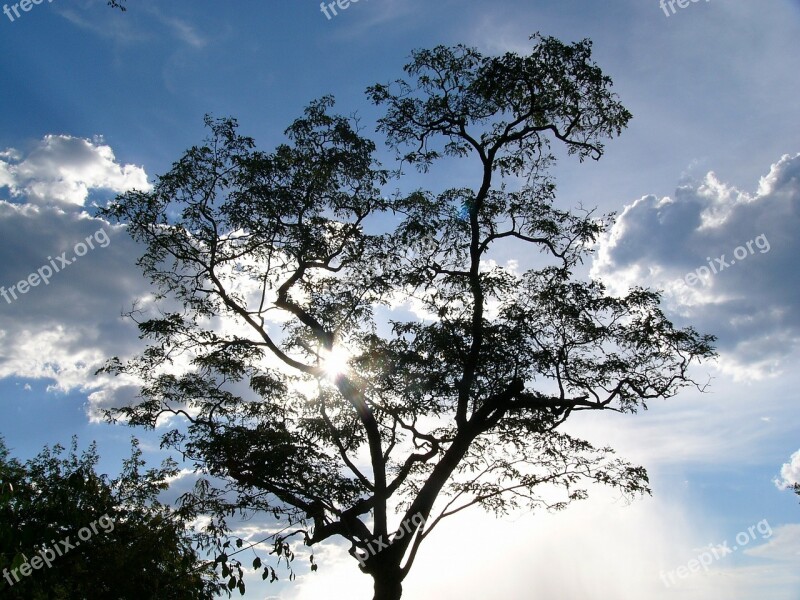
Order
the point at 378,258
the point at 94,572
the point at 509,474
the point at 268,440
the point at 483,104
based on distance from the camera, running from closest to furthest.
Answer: the point at 94,572 → the point at 268,440 → the point at 483,104 → the point at 378,258 → the point at 509,474

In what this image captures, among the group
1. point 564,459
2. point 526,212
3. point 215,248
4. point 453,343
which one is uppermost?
point 215,248

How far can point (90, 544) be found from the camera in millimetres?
5590

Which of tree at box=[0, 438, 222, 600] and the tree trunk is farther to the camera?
the tree trunk

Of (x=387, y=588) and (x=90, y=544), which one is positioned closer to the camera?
(x=90, y=544)

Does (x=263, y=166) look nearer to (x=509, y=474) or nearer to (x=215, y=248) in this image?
(x=215, y=248)

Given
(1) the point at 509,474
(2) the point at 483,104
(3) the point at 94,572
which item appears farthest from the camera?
(1) the point at 509,474

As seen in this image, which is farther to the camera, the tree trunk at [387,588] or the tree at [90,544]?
the tree trunk at [387,588]

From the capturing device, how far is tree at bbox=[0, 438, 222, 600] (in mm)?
4852

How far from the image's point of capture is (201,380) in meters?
17.7

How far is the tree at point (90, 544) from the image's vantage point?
485cm

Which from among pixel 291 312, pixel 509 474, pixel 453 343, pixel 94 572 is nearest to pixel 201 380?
pixel 291 312

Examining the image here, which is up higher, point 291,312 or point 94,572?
point 291,312

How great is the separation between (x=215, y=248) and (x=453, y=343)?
7.26 meters

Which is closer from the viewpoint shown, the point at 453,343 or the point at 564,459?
the point at 453,343
